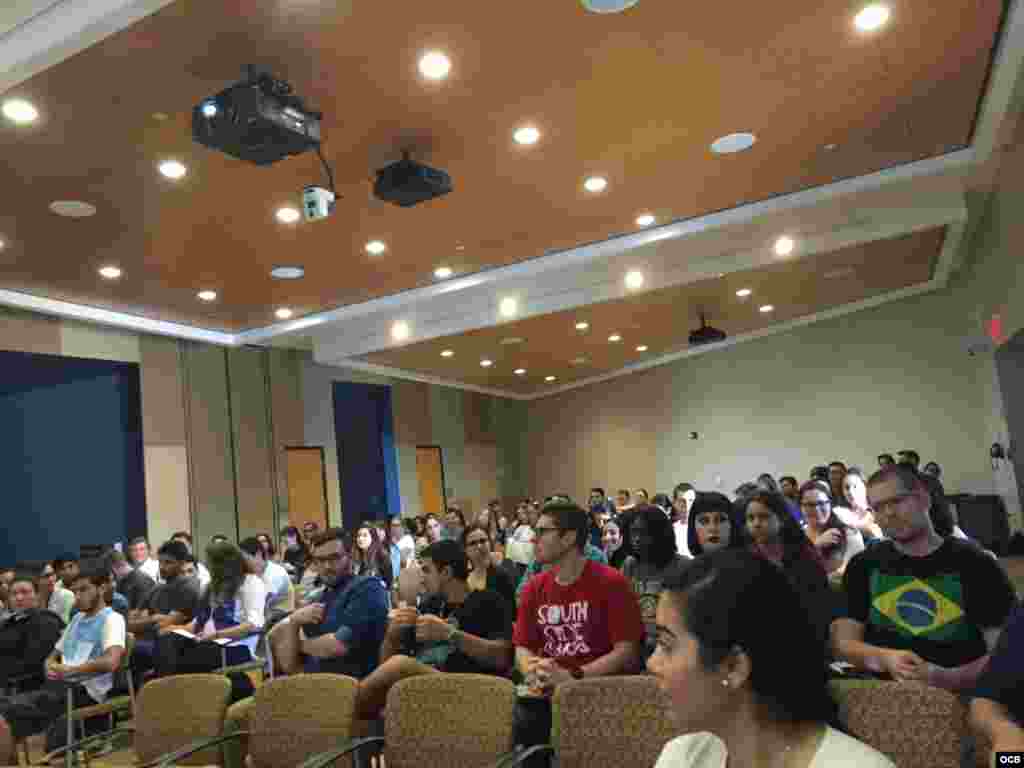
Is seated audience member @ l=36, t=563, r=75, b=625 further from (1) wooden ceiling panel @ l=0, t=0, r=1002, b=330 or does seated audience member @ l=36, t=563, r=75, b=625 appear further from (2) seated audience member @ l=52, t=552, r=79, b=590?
(1) wooden ceiling panel @ l=0, t=0, r=1002, b=330

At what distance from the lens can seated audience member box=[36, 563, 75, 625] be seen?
661cm

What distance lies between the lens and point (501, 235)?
742 centimetres

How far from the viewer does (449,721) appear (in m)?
2.67

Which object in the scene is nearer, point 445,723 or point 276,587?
point 445,723

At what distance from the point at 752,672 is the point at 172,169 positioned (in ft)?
17.1

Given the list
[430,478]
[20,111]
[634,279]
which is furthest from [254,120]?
[430,478]

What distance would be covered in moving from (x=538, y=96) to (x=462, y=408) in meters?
10.6

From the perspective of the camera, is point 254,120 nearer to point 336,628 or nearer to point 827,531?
point 336,628

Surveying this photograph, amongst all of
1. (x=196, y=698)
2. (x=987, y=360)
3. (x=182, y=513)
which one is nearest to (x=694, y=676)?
(x=196, y=698)

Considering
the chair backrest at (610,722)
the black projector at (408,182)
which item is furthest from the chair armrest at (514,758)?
the black projector at (408,182)

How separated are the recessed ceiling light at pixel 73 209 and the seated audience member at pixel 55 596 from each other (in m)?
3.08

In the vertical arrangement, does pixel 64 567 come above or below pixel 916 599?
above

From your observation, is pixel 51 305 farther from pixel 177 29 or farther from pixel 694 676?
pixel 694 676

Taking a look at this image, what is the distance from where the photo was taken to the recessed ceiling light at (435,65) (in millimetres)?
4305
